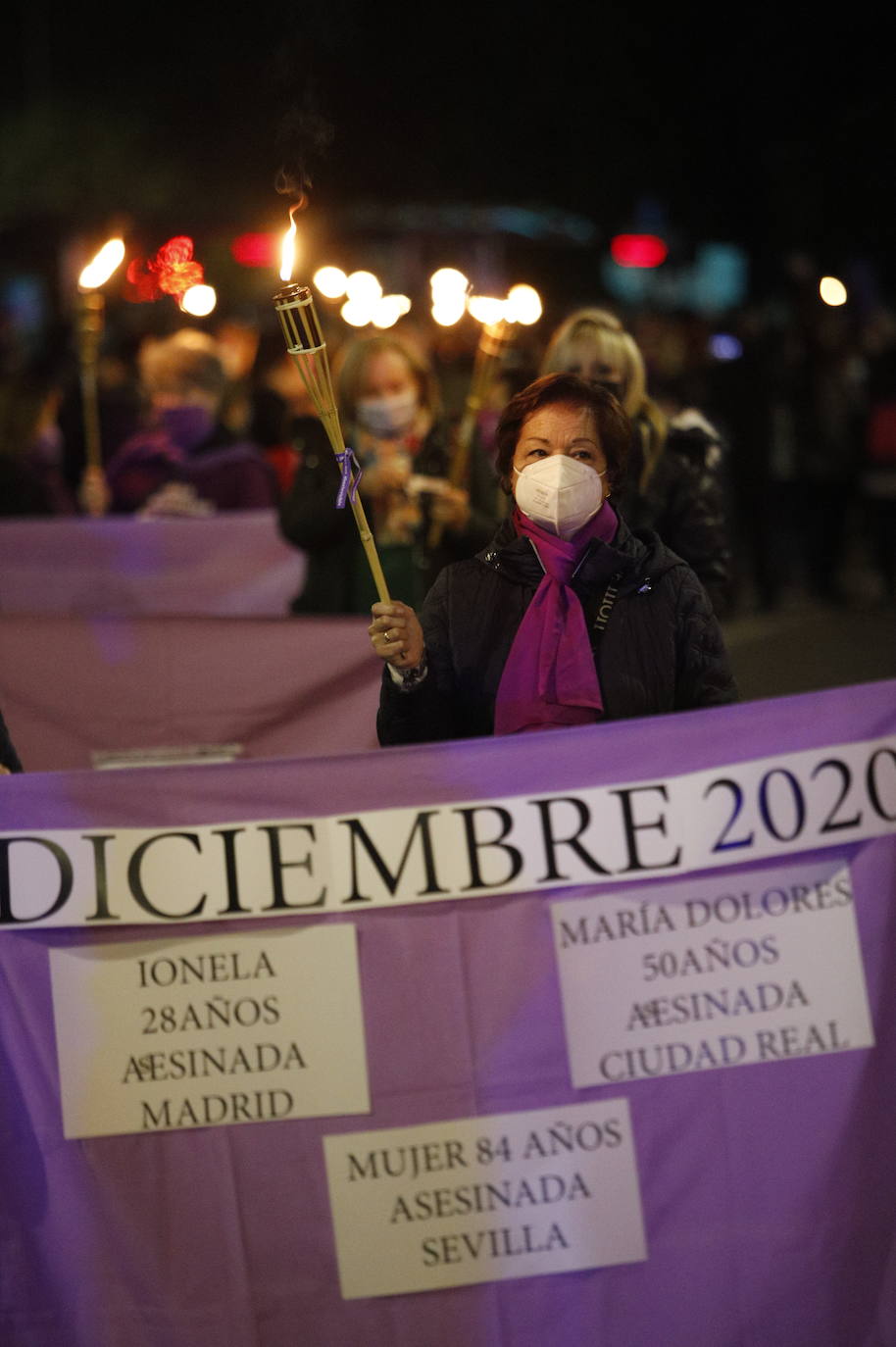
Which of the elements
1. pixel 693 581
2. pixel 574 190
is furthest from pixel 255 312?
pixel 693 581

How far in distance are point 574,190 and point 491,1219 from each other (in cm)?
3276

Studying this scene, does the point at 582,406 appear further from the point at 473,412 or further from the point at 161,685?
the point at 161,685

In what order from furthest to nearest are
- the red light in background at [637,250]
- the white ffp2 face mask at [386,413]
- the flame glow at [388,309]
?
the red light in background at [637,250] → the flame glow at [388,309] → the white ffp2 face mask at [386,413]

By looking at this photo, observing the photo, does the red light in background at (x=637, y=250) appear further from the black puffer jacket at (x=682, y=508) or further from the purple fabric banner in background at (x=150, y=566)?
the black puffer jacket at (x=682, y=508)

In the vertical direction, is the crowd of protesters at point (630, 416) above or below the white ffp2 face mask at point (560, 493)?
above

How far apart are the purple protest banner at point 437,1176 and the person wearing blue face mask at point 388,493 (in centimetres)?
255

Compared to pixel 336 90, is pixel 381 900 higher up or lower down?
lower down

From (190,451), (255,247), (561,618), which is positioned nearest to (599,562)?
(561,618)

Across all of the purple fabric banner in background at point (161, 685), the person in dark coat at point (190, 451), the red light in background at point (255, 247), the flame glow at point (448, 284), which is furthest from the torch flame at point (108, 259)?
the red light in background at point (255, 247)

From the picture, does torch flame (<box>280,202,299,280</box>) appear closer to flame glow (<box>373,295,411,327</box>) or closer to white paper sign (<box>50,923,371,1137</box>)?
white paper sign (<box>50,923,371,1137</box>)

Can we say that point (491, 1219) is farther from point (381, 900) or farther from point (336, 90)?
point (336, 90)

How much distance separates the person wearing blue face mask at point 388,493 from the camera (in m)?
5.84

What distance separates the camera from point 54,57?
147 feet

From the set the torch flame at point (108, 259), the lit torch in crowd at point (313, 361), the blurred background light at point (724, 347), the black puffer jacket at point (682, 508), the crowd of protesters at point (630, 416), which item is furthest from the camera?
the blurred background light at point (724, 347)
